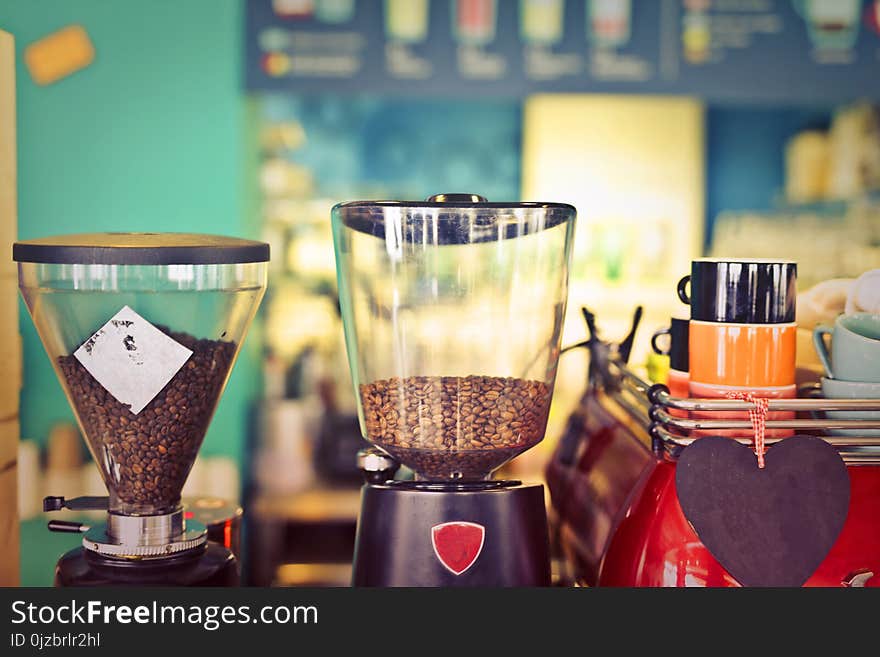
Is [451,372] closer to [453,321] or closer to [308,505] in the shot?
[453,321]

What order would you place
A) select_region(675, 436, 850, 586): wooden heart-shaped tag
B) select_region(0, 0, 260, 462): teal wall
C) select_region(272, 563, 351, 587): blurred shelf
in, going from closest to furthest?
select_region(675, 436, 850, 586): wooden heart-shaped tag, select_region(0, 0, 260, 462): teal wall, select_region(272, 563, 351, 587): blurred shelf

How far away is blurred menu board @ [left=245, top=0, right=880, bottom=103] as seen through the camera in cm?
316

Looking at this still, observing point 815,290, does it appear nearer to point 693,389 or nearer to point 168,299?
point 693,389

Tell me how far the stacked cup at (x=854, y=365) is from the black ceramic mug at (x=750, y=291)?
6 centimetres

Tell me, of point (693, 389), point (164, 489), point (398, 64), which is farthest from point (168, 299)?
point (398, 64)

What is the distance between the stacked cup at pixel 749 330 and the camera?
0.81 meters

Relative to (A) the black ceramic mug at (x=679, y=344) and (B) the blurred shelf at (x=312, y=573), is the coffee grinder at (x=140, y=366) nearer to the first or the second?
(A) the black ceramic mug at (x=679, y=344)

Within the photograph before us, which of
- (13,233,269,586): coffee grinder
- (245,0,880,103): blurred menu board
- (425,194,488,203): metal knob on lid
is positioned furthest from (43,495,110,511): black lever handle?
(245,0,880,103): blurred menu board

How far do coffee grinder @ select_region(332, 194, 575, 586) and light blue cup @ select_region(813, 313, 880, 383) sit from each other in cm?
23

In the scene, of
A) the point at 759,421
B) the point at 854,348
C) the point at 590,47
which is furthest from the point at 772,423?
the point at 590,47

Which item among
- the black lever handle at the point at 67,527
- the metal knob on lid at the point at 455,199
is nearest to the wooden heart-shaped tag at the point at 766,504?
the metal knob on lid at the point at 455,199

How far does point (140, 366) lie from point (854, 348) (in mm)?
591

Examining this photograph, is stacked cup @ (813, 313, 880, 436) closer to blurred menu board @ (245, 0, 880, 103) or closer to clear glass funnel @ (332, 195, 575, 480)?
clear glass funnel @ (332, 195, 575, 480)

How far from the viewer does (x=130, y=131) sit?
3.12 m
